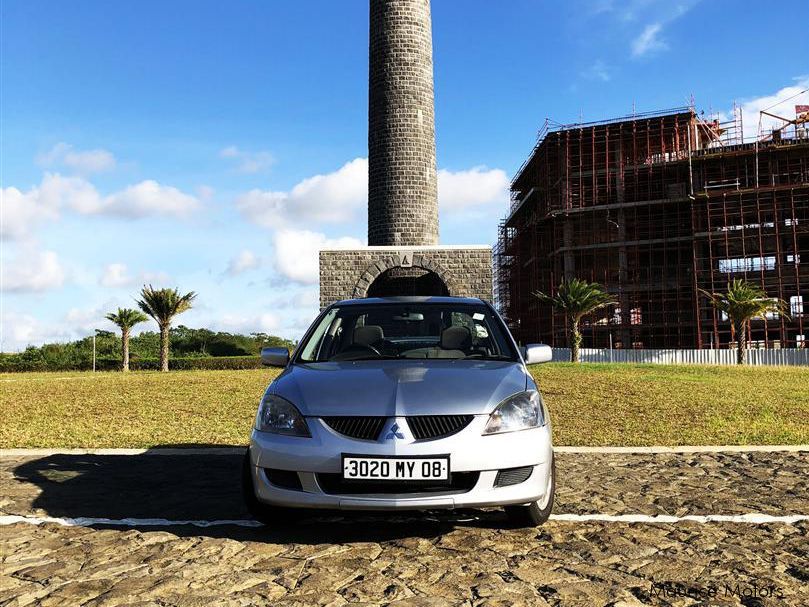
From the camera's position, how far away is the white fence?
1416 inches

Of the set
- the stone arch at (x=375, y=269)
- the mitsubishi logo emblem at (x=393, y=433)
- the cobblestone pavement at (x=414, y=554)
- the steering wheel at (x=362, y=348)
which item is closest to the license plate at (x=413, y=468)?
the mitsubishi logo emblem at (x=393, y=433)

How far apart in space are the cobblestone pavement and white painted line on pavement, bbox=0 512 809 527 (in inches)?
3.7

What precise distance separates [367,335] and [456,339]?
26.4 inches

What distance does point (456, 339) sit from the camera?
5230 millimetres

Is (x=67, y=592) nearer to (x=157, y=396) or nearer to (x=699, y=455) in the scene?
(x=699, y=455)

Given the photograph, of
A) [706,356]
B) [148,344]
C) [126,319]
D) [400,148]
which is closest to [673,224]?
[706,356]

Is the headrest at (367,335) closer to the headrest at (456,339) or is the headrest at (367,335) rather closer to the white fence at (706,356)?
the headrest at (456,339)

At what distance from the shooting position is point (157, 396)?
14859mm

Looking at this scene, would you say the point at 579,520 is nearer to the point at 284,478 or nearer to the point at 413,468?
the point at 413,468

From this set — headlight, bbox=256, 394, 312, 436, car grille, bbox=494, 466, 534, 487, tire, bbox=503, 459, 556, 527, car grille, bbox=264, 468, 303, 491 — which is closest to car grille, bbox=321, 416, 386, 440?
headlight, bbox=256, 394, 312, 436

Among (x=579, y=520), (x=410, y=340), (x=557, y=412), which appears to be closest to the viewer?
(x=579, y=520)

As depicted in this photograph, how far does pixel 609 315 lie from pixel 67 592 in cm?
4480

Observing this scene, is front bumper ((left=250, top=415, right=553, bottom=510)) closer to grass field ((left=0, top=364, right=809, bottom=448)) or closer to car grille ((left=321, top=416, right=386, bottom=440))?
car grille ((left=321, top=416, right=386, bottom=440))

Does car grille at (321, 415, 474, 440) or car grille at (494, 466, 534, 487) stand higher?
car grille at (321, 415, 474, 440)
